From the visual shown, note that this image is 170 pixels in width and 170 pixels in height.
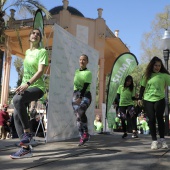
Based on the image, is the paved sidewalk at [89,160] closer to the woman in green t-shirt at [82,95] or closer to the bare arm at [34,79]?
the bare arm at [34,79]

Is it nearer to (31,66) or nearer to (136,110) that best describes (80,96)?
(31,66)

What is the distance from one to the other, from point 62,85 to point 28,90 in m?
2.49

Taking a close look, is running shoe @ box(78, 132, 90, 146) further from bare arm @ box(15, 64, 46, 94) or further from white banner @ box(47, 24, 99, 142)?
bare arm @ box(15, 64, 46, 94)

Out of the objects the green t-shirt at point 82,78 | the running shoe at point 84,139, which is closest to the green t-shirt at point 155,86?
the green t-shirt at point 82,78

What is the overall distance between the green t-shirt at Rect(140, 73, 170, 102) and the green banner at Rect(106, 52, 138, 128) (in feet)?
12.5

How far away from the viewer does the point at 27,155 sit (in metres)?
3.73

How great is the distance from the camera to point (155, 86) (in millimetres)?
5086

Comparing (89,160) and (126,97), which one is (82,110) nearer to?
(89,160)

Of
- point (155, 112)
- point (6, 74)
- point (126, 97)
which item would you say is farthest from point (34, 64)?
point (6, 74)

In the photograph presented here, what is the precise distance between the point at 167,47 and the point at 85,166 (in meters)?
8.89

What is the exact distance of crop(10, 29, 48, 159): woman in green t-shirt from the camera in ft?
12.3

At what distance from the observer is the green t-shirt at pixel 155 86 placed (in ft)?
16.6

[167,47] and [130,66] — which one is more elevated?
[167,47]

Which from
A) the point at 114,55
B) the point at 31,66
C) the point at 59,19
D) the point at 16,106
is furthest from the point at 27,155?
the point at 114,55
